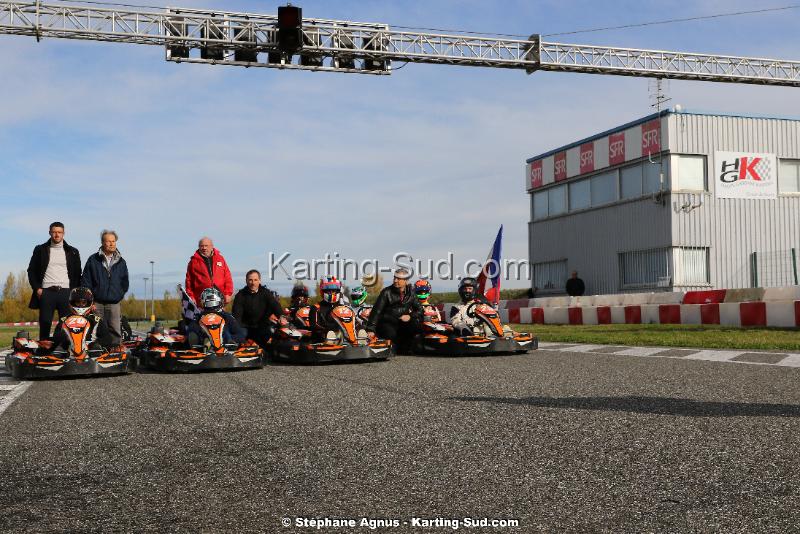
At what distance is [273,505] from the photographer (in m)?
3.71

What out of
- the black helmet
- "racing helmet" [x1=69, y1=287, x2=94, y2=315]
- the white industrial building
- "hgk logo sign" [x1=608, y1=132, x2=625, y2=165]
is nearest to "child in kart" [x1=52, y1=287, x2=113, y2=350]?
"racing helmet" [x1=69, y1=287, x2=94, y2=315]

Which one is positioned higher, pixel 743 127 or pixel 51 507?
pixel 743 127

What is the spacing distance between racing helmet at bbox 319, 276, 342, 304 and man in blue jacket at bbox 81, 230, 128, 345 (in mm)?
2818

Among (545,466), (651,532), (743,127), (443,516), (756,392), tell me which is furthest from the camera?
(743,127)

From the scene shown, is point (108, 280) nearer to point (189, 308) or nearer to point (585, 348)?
point (189, 308)

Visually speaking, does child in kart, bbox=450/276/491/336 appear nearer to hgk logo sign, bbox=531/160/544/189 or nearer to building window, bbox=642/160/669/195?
building window, bbox=642/160/669/195

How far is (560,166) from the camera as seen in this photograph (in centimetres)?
3481

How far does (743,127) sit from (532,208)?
389 inches

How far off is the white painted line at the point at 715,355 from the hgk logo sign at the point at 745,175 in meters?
19.0

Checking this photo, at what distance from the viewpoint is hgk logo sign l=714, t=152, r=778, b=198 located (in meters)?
29.1

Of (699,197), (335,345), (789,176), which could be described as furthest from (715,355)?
(789,176)

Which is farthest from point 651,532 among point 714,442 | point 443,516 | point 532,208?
point 532,208

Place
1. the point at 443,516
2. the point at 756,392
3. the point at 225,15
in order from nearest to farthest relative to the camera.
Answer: the point at 443,516, the point at 756,392, the point at 225,15

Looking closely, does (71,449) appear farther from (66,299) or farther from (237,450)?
(66,299)
